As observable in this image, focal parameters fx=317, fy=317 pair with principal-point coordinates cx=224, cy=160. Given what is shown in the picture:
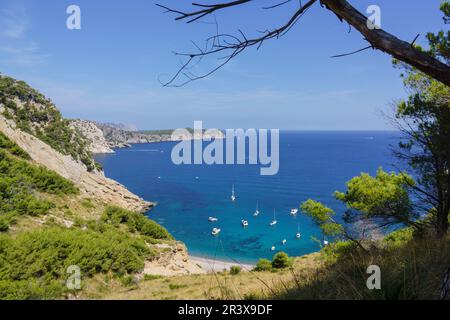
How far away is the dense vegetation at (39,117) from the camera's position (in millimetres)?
49781

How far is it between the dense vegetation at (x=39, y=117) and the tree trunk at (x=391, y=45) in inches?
2083

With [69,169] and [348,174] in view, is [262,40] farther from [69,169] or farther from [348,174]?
[348,174]

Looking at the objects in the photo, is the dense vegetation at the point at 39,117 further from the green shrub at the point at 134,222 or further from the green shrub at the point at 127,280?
the green shrub at the point at 127,280

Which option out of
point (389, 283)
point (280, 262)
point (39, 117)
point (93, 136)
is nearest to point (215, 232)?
point (280, 262)

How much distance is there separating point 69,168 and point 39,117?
16.2 meters

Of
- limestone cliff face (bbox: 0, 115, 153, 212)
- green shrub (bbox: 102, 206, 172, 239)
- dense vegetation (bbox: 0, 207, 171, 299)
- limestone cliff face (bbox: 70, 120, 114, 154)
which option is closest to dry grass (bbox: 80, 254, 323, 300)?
dense vegetation (bbox: 0, 207, 171, 299)

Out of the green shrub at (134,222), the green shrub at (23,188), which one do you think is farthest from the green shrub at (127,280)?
the green shrub at (134,222)

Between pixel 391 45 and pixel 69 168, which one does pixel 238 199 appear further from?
pixel 391 45

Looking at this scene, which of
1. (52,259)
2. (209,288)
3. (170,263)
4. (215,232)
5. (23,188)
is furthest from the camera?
(215,232)

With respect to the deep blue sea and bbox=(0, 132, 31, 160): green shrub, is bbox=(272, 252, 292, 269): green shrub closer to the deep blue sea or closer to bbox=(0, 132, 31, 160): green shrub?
the deep blue sea

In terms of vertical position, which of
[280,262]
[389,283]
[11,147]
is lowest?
[280,262]

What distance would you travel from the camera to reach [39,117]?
179 ft

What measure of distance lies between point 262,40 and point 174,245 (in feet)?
97.3

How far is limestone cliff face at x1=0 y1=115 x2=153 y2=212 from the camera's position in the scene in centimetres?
3862
